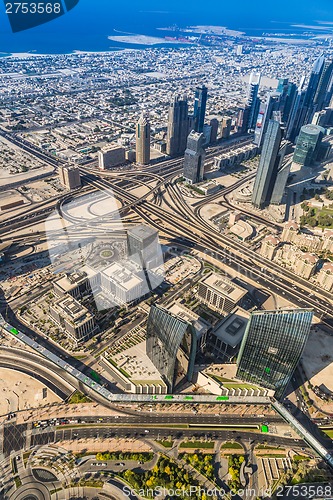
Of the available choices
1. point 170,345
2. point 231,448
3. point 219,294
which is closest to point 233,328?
point 219,294

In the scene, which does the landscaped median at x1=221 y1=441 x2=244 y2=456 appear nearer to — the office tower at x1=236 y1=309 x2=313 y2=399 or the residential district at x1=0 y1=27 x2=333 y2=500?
the residential district at x1=0 y1=27 x2=333 y2=500

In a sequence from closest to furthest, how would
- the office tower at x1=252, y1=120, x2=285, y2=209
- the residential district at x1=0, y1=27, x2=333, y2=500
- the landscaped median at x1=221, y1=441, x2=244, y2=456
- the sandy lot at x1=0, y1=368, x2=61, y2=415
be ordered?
the residential district at x1=0, y1=27, x2=333, y2=500, the landscaped median at x1=221, y1=441, x2=244, y2=456, the sandy lot at x1=0, y1=368, x2=61, y2=415, the office tower at x1=252, y1=120, x2=285, y2=209

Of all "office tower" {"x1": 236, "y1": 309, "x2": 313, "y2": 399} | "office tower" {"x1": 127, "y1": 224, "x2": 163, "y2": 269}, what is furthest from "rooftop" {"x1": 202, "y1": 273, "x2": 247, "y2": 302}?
"office tower" {"x1": 127, "y1": 224, "x2": 163, "y2": 269}

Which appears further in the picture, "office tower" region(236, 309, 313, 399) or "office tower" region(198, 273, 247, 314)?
"office tower" region(198, 273, 247, 314)

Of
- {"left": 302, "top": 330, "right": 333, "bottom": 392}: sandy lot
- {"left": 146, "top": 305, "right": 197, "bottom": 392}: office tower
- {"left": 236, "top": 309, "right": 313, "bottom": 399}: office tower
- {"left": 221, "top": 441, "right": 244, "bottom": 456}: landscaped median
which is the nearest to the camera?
{"left": 236, "top": 309, "right": 313, "bottom": 399}: office tower

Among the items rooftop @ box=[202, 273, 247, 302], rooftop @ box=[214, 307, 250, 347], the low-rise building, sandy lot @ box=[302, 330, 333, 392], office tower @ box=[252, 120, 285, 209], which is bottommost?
sandy lot @ box=[302, 330, 333, 392]

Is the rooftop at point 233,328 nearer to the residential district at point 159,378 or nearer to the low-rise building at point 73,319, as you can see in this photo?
the residential district at point 159,378

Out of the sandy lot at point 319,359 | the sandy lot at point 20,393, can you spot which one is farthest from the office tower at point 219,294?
the sandy lot at point 20,393
